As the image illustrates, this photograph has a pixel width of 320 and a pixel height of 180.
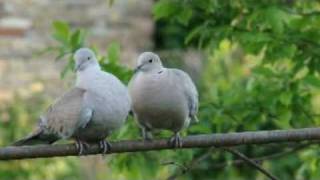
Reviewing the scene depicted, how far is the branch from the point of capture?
7.48ft

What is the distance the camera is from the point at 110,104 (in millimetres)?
2326

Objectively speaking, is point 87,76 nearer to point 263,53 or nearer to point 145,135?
point 145,135

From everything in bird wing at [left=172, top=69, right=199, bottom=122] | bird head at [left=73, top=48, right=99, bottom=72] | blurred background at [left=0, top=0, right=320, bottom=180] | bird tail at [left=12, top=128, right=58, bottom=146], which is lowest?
blurred background at [left=0, top=0, right=320, bottom=180]

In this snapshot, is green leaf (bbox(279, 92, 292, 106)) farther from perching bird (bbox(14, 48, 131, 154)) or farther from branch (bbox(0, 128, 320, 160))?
perching bird (bbox(14, 48, 131, 154))

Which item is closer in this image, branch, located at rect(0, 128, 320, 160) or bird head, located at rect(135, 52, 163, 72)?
branch, located at rect(0, 128, 320, 160)

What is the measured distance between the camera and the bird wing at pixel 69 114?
2320 mm

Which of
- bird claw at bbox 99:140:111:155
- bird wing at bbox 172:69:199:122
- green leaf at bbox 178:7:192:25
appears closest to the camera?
bird claw at bbox 99:140:111:155

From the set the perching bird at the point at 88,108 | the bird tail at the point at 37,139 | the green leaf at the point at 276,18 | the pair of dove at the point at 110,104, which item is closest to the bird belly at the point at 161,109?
the pair of dove at the point at 110,104

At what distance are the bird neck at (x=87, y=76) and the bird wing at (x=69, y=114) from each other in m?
0.02

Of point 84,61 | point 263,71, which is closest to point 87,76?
point 84,61

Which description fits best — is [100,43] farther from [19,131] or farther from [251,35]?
[251,35]

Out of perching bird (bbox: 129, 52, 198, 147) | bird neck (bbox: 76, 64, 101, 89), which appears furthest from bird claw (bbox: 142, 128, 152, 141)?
bird neck (bbox: 76, 64, 101, 89)

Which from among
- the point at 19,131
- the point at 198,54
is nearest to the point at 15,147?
the point at 19,131

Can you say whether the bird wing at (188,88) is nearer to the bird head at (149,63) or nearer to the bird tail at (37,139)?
the bird head at (149,63)
